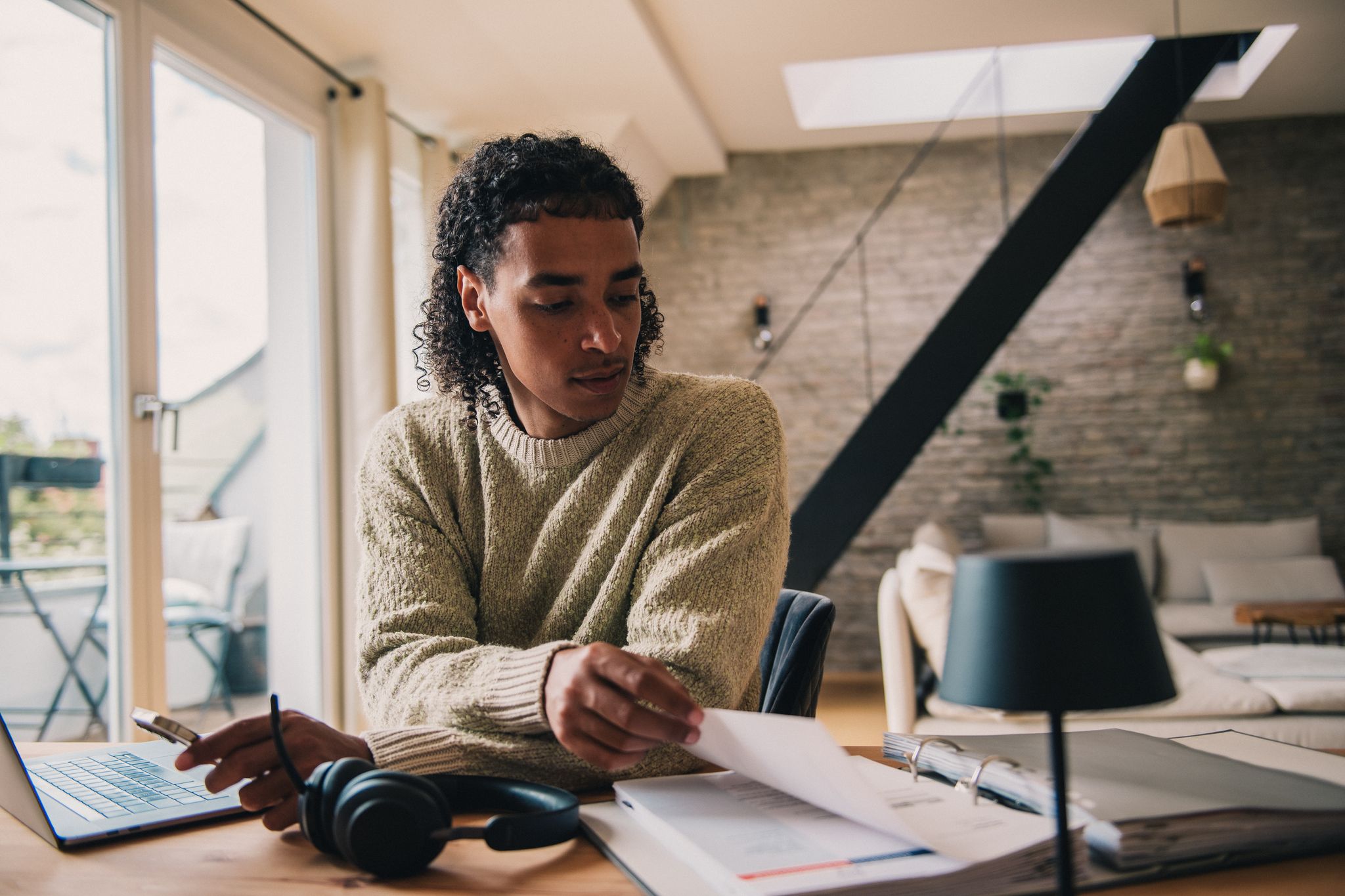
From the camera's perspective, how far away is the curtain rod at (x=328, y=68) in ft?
11.0

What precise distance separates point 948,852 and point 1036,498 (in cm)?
524

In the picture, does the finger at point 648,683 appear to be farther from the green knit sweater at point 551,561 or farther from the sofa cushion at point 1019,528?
the sofa cushion at point 1019,528

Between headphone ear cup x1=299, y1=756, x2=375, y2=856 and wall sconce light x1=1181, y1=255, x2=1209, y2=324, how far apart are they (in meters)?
5.69

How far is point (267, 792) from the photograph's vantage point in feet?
2.56

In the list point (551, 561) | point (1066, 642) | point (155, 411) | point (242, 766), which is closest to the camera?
point (1066, 642)

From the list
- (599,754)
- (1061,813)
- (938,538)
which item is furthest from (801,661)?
(938,538)

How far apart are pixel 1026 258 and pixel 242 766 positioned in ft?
11.9

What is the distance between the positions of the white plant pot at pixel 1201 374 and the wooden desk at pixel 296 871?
207 inches

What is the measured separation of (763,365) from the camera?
5.62 metres

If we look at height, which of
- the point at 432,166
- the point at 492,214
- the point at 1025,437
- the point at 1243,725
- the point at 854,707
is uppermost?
the point at 432,166

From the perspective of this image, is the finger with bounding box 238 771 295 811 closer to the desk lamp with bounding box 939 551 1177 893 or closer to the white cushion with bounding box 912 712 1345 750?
the desk lamp with bounding box 939 551 1177 893

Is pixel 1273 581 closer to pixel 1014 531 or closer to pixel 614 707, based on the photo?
pixel 1014 531

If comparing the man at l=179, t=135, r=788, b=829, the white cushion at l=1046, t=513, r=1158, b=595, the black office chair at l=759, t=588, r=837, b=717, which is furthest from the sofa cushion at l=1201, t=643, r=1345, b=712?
the man at l=179, t=135, r=788, b=829

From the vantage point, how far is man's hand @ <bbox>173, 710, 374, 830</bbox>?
774mm
